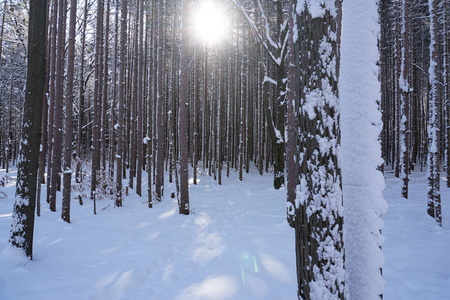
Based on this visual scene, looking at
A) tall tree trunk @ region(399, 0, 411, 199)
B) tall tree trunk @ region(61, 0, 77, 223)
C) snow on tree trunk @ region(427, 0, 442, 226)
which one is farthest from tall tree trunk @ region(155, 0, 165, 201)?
snow on tree trunk @ region(427, 0, 442, 226)

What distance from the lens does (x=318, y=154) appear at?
2289mm

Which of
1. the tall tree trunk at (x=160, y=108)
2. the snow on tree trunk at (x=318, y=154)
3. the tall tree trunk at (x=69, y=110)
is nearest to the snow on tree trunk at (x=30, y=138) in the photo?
the tall tree trunk at (x=69, y=110)

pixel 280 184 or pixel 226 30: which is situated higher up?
pixel 226 30

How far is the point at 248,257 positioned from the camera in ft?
14.7

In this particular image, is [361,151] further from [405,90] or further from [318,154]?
[405,90]

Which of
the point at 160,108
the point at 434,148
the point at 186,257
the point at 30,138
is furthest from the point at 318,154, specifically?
the point at 160,108

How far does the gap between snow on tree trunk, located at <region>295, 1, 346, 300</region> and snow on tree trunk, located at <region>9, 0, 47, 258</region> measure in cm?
417

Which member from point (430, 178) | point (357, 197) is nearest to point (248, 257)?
point (357, 197)

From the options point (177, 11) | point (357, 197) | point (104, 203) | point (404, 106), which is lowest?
point (104, 203)

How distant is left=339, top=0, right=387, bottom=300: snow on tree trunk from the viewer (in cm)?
246

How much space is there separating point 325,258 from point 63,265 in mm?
3923

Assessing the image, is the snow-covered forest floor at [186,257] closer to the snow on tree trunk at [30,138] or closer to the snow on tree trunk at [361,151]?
the snow on tree trunk at [30,138]

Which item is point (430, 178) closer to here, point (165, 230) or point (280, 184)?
point (280, 184)

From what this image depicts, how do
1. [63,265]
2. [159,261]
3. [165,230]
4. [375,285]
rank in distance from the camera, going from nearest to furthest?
[375,285]
[63,265]
[159,261]
[165,230]
